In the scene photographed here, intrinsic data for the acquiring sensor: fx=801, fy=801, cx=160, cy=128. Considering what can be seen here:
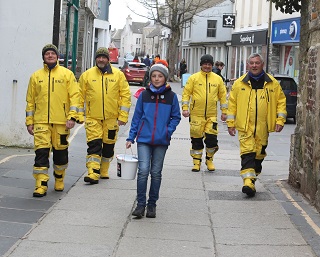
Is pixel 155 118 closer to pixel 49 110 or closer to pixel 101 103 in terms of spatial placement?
pixel 49 110

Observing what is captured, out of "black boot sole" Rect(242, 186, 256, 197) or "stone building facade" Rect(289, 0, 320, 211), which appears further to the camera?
"black boot sole" Rect(242, 186, 256, 197)

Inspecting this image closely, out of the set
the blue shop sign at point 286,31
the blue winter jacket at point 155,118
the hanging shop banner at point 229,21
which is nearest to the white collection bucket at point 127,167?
the blue winter jacket at point 155,118

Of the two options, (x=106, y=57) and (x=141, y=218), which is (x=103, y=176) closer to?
(x=106, y=57)

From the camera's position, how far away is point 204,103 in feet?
42.4

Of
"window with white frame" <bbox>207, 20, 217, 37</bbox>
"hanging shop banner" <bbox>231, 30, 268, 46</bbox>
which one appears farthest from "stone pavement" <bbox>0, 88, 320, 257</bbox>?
"window with white frame" <bbox>207, 20, 217, 37</bbox>

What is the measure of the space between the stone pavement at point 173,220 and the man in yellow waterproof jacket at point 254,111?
0.53 meters

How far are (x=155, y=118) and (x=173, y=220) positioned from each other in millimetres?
1149

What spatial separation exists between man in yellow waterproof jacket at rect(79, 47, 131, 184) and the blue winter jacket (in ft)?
6.81

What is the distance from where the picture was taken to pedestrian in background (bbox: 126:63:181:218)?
8.87 meters

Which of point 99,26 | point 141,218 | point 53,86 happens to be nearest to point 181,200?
point 141,218

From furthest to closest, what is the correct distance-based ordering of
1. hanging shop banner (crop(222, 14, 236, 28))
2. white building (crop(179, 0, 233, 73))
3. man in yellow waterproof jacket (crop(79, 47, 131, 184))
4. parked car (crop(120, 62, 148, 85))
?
white building (crop(179, 0, 233, 73)) < hanging shop banner (crop(222, 14, 236, 28)) < parked car (crop(120, 62, 148, 85)) < man in yellow waterproof jacket (crop(79, 47, 131, 184))

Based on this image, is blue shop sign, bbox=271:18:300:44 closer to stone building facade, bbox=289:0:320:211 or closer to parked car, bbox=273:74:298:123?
parked car, bbox=273:74:298:123

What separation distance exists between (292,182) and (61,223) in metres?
4.43

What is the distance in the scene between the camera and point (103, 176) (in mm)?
11703
